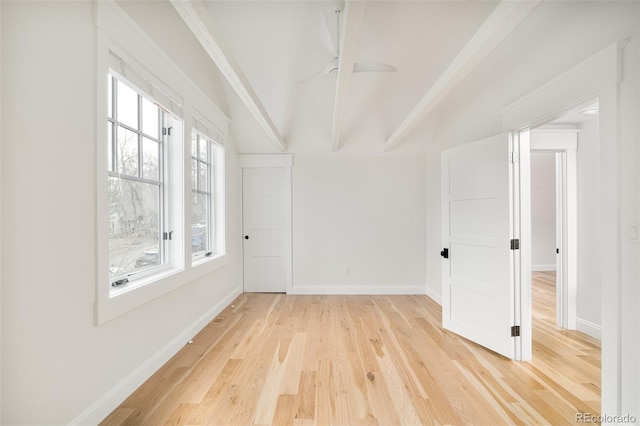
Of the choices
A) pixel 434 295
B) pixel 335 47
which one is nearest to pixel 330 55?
pixel 335 47

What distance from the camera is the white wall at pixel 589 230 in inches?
112

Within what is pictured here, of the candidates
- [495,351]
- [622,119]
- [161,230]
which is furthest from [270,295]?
[622,119]

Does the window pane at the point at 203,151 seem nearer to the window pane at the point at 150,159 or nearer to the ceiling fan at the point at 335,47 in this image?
the window pane at the point at 150,159

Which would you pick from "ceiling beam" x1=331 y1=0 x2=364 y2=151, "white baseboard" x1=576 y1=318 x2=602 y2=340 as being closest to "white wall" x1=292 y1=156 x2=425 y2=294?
"white baseboard" x1=576 y1=318 x2=602 y2=340

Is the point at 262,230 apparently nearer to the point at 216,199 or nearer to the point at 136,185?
the point at 216,199

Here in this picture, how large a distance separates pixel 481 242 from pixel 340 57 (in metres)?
2.20

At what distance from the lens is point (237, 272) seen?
440cm

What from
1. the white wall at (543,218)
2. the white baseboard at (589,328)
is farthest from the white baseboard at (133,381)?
the white wall at (543,218)

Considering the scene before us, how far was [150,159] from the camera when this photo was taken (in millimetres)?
2404

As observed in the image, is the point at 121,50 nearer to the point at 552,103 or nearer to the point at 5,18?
the point at 5,18

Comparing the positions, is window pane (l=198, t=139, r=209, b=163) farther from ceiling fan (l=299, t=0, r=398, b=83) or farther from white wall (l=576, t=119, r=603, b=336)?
white wall (l=576, t=119, r=603, b=336)

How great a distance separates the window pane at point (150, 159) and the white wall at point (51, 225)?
0.71 m

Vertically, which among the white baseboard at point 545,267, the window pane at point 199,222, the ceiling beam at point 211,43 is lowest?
the white baseboard at point 545,267

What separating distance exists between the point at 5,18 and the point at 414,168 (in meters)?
4.43
